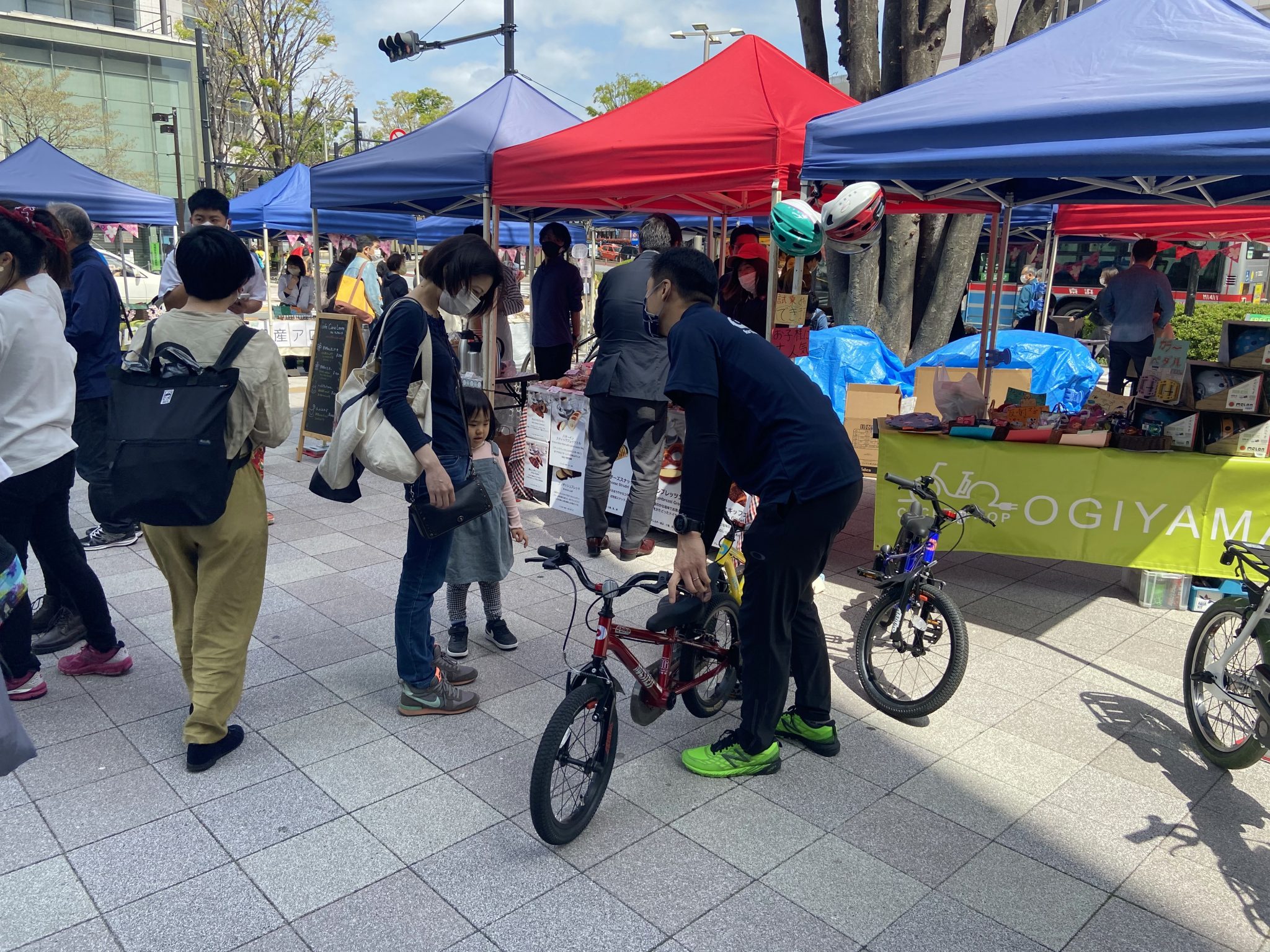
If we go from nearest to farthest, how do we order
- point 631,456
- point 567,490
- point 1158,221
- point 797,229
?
point 797,229
point 631,456
point 567,490
point 1158,221

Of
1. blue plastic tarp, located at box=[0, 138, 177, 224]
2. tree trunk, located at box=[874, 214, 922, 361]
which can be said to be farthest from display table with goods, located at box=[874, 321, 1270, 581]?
Result: blue plastic tarp, located at box=[0, 138, 177, 224]

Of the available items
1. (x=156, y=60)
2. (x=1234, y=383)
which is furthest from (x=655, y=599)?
(x=156, y=60)

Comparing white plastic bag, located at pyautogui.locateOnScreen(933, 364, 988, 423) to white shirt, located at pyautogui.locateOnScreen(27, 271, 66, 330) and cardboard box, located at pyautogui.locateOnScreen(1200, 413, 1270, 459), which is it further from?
white shirt, located at pyautogui.locateOnScreen(27, 271, 66, 330)

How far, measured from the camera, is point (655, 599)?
15.9 feet

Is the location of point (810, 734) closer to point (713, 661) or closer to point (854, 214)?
point (713, 661)

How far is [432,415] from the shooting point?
329 cm

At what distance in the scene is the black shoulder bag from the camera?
3209mm

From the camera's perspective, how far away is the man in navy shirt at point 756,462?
2.80m

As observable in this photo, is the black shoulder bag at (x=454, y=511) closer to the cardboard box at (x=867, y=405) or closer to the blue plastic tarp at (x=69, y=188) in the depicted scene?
the cardboard box at (x=867, y=405)

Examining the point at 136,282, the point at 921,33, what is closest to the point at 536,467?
the point at 921,33

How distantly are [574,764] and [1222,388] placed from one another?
4039 millimetres

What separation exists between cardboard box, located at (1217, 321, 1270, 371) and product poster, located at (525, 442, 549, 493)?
434cm

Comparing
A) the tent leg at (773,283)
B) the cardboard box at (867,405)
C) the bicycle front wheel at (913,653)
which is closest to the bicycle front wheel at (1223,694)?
the bicycle front wheel at (913,653)

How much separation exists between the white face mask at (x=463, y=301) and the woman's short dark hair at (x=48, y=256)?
1490 mm
